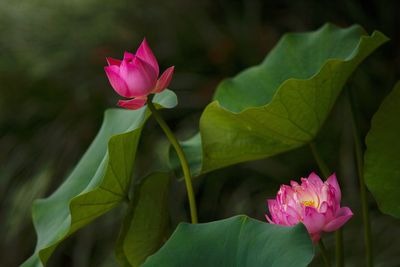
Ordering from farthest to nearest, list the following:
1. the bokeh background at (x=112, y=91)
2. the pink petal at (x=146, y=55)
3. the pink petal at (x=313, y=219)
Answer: the bokeh background at (x=112, y=91) < the pink petal at (x=146, y=55) < the pink petal at (x=313, y=219)

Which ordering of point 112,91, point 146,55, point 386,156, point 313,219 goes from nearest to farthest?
point 313,219 → point 146,55 → point 386,156 → point 112,91

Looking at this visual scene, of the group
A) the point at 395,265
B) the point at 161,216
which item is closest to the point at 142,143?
the point at 395,265

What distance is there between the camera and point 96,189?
897mm

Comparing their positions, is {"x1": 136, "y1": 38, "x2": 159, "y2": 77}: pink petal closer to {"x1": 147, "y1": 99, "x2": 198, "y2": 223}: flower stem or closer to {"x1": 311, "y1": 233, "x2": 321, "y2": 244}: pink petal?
{"x1": 147, "y1": 99, "x2": 198, "y2": 223}: flower stem

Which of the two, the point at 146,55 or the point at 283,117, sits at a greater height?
the point at 146,55

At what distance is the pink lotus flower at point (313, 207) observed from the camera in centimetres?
76

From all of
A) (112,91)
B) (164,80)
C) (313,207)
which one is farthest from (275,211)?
(112,91)

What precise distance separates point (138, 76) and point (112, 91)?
1899 mm

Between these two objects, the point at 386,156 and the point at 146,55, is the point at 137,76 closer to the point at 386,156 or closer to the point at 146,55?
the point at 146,55

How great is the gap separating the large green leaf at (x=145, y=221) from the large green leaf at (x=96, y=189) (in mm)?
25

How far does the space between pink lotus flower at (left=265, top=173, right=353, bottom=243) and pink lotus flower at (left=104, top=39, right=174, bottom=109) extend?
0.17 meters

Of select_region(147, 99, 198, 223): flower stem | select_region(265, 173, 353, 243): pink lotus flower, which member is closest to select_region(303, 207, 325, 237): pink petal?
select_region(265, 173, 353, 243): pink lotus flower

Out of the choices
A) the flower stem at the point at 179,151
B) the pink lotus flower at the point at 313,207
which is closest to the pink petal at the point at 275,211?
the pink lotus flower at the point at 313,207

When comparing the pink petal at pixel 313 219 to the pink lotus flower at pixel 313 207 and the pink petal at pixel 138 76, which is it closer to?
the pink lotus flower at pixel 313 207
